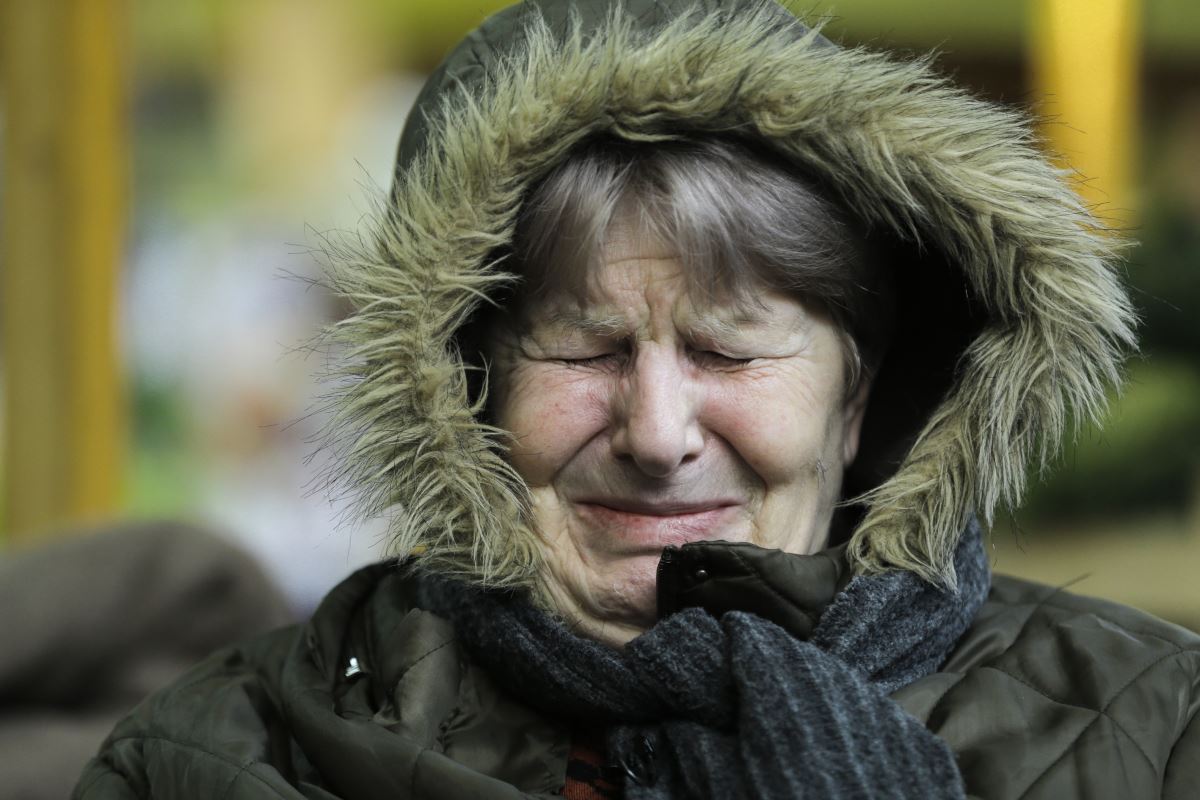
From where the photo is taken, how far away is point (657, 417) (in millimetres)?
1671

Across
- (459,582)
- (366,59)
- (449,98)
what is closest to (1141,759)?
(459,582)

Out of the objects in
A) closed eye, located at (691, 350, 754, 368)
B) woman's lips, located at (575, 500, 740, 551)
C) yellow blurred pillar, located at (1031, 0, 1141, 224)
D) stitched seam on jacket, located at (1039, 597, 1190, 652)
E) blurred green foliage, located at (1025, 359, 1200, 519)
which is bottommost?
blurred green foliage, located at (1025, 359, 1200, 519)

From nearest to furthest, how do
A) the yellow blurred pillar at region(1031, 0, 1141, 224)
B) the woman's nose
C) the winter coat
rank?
the winter coat, the woman's nose, the yellow blurred pillar at region(1031, 0, 1141, 224)

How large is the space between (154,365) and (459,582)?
3.15m

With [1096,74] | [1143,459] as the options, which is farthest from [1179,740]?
[1096,74]

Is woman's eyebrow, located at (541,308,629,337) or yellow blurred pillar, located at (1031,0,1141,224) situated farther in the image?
yellow blurred pillar, located at (1031,0,1141,224)

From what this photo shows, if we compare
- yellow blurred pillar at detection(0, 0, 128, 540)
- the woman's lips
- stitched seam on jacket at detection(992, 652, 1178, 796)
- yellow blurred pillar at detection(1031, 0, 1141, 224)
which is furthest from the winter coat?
yellow blurred pillar at detection(0, 0, 128, 540)

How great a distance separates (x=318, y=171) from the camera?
14.4ft

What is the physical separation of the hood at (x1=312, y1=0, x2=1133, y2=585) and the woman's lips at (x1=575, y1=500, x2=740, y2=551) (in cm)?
12

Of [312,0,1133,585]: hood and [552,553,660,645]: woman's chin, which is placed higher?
[312,0,1133,585]: hood

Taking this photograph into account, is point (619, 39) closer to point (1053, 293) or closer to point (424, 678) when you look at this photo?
point (1053, 293)

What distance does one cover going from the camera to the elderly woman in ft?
5.42

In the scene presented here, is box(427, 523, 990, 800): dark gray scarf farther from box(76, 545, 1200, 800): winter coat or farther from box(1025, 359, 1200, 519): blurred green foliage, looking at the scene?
box(1025, 359, 1200, 519): blurred green foliage

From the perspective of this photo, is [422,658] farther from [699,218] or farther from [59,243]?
[59,243]
